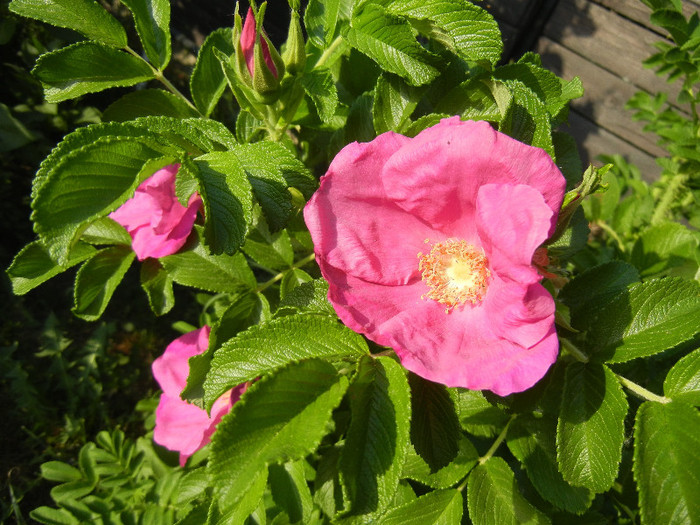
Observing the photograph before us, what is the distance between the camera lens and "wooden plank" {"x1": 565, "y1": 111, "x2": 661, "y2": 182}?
377 cm

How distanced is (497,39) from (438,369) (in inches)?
21.0

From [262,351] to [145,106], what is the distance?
0.65 meters

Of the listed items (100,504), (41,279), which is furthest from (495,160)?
(100,504)

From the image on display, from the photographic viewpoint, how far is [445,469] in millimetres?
1072

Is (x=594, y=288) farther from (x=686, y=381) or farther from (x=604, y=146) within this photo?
(x=604, y=146)

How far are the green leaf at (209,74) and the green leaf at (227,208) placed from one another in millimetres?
508

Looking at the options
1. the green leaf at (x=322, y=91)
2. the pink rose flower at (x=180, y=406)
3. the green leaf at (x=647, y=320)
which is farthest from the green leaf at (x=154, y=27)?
the green leaf at (x=647, y=320)

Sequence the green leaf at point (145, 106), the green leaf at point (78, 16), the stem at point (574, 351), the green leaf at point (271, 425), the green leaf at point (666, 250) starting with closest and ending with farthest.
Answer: the green leaf at point (271, 425), the stem at point (574, 351), the green leaf at point (78, 16), the green leaf at point (145, 106), the green leaf at point (666, 250)

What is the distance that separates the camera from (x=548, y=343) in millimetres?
764

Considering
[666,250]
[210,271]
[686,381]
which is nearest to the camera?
[686,381]

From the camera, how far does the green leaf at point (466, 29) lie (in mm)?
868

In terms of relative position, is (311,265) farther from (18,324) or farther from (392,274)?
(18,324)

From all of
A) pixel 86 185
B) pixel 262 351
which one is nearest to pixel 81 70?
pixel 86 185

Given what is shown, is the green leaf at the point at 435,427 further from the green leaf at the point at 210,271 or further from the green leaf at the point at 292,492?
the green leaf at the point at 210,271
